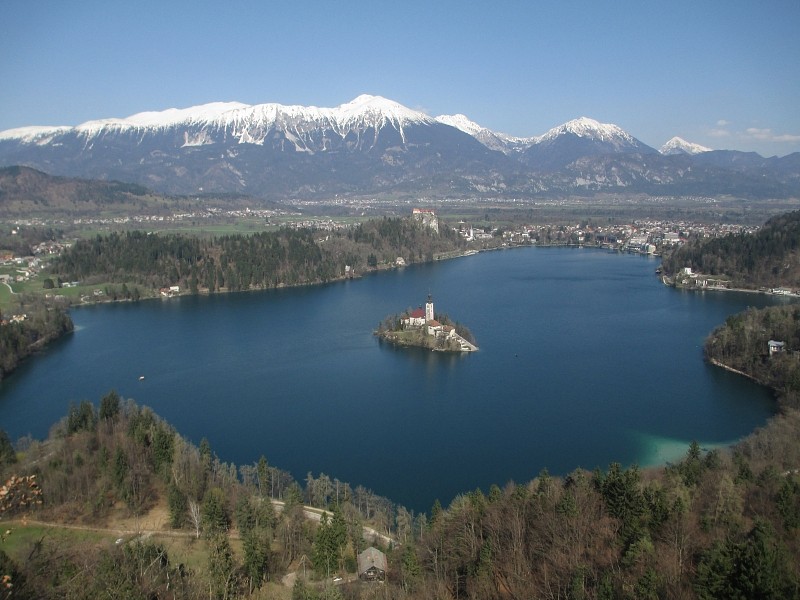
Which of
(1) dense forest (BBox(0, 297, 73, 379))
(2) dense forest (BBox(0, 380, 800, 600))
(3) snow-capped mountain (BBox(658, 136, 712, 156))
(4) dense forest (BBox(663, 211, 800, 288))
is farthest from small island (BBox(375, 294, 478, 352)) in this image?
(3) snow-capped mountain (BBox(658, 136, 712, 156))

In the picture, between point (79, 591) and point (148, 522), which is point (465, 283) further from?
point (79, 591)

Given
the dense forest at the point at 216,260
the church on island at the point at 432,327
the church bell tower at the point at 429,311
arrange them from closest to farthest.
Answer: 1. the church on island at the point at 432,327
2. the church bell tower at the point at 429,311
3. the dense forest at the point at 216,260

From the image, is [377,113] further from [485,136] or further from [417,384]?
[417,384]

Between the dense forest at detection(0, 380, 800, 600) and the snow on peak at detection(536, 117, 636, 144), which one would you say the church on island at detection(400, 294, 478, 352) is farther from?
the snow on peak at detection(536, 117, 636, 144)

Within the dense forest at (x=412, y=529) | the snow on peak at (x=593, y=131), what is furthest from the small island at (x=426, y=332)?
the snow on peak at (x=593, y=131)

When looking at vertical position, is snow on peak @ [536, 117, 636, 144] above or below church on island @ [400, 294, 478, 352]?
above

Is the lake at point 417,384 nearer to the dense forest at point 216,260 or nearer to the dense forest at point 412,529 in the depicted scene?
the dense forest at point 412,529

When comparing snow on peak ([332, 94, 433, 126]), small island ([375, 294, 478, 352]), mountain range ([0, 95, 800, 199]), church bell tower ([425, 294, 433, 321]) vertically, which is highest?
snow on peak ([332, 94, 433, 126])

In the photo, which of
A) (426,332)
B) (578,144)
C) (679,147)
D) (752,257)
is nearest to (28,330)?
(426,332)
